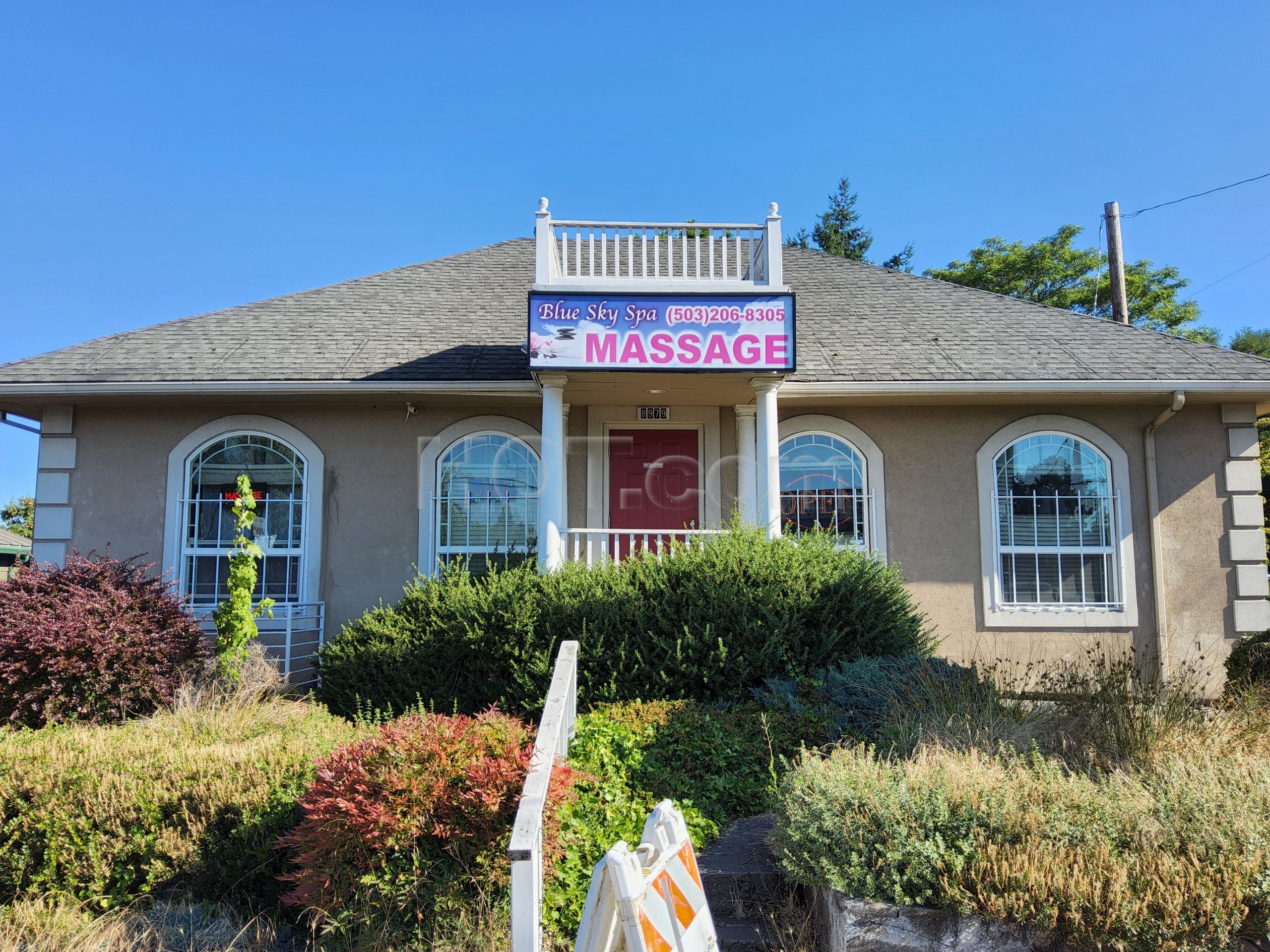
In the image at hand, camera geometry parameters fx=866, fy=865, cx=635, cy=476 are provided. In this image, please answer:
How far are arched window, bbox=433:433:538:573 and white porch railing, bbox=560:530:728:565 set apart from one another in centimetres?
76

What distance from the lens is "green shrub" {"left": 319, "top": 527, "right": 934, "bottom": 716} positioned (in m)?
6.91

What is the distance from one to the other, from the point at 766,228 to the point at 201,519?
7176 mm

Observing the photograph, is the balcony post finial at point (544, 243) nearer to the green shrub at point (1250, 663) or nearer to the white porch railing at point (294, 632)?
the white porch railing at point (294, 632)

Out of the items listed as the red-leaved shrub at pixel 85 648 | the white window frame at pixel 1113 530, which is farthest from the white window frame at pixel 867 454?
the red-leaved shrub at pixel 85 648

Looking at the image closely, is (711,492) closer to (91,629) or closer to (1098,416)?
(1098,416)

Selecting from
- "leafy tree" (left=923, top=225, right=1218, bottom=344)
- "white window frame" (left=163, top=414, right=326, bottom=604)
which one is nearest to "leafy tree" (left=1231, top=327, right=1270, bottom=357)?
"leafy tree" (left=923, top=225, right=1218, bottom=344)

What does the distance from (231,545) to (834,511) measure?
6952 millimetres

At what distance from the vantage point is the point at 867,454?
9977 mm

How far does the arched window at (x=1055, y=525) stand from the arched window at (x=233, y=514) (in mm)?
8038

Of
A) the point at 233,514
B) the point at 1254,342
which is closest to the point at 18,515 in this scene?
the point at 233,514

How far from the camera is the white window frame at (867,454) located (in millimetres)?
9836

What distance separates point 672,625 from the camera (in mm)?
7094

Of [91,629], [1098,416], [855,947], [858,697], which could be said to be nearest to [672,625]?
[858,697]

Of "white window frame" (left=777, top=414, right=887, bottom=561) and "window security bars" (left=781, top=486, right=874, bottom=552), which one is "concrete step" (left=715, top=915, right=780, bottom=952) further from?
"white window frame" (left=777, top=414, right=887, bottom=561)
